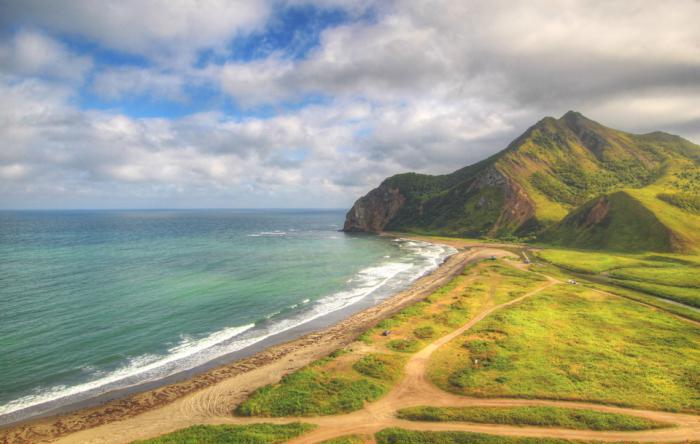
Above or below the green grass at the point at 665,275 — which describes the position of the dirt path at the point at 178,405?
below

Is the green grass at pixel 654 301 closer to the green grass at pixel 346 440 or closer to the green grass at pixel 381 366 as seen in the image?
the green grass at pixel 381 366

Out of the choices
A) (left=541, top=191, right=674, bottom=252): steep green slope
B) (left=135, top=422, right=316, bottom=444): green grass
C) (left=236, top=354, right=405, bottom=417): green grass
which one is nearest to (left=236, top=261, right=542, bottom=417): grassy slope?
(left=236, top=354, right=405, bottom=417): green grass

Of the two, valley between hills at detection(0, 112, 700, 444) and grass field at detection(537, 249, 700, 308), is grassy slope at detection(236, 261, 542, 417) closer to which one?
valley between hills at detection(0, 112, 700, 444)

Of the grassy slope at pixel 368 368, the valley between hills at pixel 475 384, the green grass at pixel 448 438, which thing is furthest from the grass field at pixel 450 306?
the green grass at pixel 448 438

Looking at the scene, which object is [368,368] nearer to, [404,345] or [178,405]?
[404,345]

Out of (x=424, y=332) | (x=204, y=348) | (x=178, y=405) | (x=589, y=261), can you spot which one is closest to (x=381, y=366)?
(x=424, y=332)

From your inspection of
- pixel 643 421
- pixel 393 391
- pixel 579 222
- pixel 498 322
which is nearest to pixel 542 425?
pixel 643 421
